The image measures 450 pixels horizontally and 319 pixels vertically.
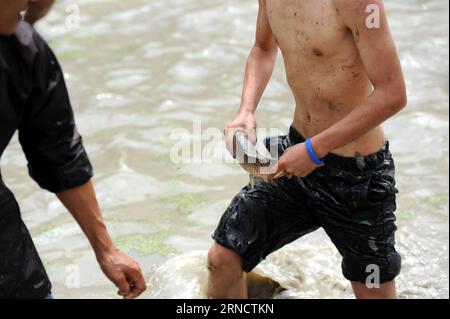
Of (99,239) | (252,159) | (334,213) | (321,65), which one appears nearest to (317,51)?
(321,65)

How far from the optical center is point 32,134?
227 cm

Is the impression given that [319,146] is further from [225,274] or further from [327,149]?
[225,274]

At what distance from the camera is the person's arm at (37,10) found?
2078 mm

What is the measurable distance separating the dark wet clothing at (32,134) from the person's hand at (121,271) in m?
0.20

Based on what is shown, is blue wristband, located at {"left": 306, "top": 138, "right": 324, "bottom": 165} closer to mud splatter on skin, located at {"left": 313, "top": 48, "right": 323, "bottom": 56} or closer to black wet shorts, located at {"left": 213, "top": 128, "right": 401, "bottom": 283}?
black wet shorts, located at {"left": 213, "top": 128, "right": 401, "bottom": 283}

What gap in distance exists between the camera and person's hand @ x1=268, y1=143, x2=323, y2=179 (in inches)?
109

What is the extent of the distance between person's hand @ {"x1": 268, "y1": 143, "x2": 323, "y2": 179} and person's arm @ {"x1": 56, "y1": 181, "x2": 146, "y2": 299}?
65cm

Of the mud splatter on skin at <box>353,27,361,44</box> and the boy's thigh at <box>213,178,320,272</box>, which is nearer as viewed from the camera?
the mud splatter on skin at <box>353,27,361,44</box>

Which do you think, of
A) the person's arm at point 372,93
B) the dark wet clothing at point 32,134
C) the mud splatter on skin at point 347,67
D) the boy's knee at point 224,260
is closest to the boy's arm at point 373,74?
the person's arm at point 372,93

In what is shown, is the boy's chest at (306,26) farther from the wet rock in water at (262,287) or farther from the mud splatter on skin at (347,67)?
the wet rock in water at (262,287)

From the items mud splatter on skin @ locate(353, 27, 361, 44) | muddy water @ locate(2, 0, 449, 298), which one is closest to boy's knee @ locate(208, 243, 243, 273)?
muddy water @ locate(2, 0, 449, 298)

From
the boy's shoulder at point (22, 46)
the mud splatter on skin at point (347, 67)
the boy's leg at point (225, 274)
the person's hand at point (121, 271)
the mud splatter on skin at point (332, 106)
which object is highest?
the boy's shoulder at point (22, 46)
